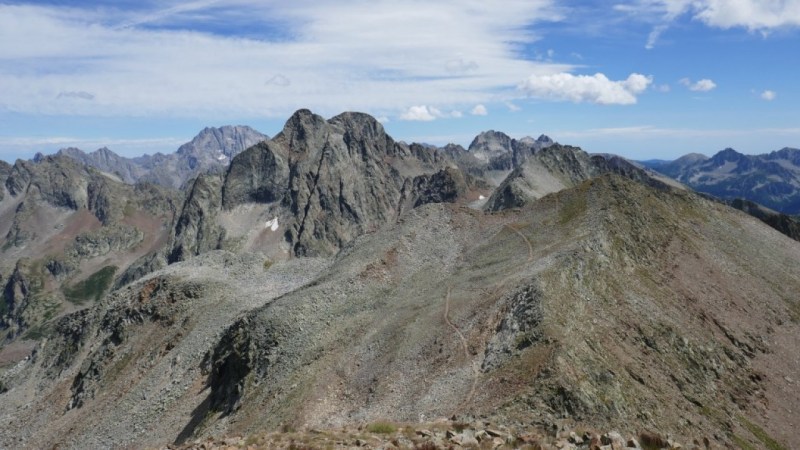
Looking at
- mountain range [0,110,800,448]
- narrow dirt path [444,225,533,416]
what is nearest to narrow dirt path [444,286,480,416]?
narrow dirt path [444,225,533,416]

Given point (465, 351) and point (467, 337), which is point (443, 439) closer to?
point (465, 351)

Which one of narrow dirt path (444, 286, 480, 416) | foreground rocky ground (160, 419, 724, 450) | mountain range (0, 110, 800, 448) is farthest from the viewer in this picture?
mountain range (0, 110, 800, 448)

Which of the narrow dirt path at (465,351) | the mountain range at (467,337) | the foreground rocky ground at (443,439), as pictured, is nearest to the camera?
the foreground rocky ground at (443,439)

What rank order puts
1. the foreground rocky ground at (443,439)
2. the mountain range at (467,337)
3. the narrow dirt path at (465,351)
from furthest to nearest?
the mountain range at (467,337) < the narrow dirt path at (465,351) < the foreground rocky ground at (443,439)

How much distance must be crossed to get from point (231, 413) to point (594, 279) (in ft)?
120

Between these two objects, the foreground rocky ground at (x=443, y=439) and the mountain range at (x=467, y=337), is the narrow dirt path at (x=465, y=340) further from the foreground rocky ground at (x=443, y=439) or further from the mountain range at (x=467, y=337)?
the foreground rocky ground at (x=443, y=439)

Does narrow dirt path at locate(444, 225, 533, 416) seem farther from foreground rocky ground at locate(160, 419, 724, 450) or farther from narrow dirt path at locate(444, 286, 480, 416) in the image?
foreground rocky ground at locate(160, 419, 724, 450)

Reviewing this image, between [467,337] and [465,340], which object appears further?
[467,337]

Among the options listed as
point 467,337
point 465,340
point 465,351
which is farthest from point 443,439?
point 467,337

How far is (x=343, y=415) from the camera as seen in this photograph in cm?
4397

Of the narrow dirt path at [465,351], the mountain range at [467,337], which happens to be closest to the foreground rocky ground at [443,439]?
the mountain range at [467,337]

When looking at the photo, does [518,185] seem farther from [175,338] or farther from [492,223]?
[175,338]

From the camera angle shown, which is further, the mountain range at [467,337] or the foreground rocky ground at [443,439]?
the mountain range at [467,337]

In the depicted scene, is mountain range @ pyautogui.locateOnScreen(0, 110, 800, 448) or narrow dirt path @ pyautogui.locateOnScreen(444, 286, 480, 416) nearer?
narrow dirt path @ pyautogui.locateOnScreen(444, 286, 480, 416)
